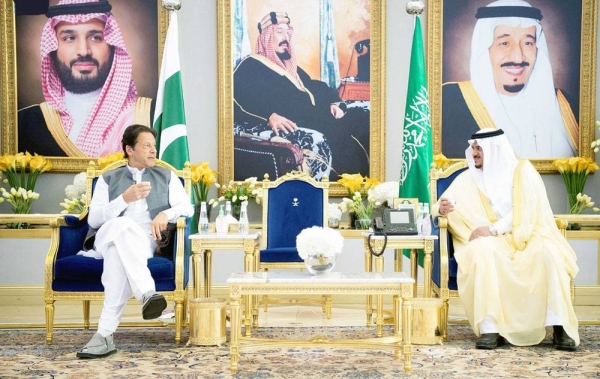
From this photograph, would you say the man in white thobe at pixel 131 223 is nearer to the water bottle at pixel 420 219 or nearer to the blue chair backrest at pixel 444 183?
the water bottle at pixel 420 219

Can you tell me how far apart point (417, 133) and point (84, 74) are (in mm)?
3145

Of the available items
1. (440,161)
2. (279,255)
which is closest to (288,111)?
(440,161)

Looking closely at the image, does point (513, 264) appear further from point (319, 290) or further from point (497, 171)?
point (319, 290)

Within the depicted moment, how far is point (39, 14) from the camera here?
7.30 m

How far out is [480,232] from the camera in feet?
17.3

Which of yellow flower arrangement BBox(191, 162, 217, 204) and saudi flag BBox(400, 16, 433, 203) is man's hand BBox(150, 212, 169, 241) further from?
saudi flag BBox(400, 16, 433, 203)

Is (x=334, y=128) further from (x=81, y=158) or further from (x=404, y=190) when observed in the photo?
(x=81, y=158)

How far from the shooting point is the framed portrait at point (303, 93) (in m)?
7.34

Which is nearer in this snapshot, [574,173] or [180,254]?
[180,254]

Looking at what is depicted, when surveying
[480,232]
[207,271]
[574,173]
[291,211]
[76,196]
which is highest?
[574,173]

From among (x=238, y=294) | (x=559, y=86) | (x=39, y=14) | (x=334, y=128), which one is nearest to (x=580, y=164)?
(x=559, y=86)

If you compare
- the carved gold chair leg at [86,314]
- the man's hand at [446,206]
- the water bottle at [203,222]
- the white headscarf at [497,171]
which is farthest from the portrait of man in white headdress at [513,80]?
the carved gold chair leg at [86,314]

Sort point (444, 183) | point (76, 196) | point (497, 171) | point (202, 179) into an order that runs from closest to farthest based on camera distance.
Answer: point (497, 171)
point (444, 183)
point (76, 196)
point (202, 179)

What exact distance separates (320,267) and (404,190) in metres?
2.51
